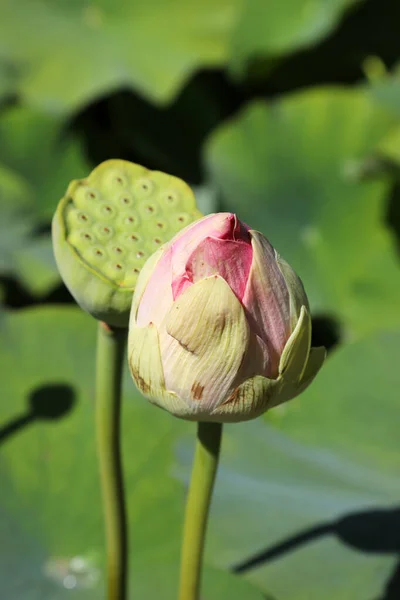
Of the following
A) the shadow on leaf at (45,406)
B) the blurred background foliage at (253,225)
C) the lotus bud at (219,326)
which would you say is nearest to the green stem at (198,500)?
the lotus bud at (219,326)

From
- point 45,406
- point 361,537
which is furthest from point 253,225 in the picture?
point 361,537

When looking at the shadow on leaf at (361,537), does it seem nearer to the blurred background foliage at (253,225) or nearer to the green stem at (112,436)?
the blurred background foliage at (253,225)

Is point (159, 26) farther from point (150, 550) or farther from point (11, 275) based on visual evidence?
point (150, 550)

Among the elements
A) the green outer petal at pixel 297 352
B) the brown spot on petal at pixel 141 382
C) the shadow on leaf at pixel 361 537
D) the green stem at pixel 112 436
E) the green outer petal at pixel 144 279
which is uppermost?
the green outer petal at pixel 144 279

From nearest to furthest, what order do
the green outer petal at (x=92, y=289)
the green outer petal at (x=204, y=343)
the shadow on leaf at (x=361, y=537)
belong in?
the green outer petal at (x=204, y=343) < the green outer petal at (x=92, y=289) < the shadow on leaf at (x=361, y=537)

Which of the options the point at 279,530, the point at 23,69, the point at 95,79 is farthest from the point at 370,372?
the point at 23,69
